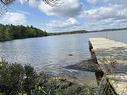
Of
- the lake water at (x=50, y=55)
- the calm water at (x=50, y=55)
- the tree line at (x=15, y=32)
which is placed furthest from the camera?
the tree line at (x=15, y=32)

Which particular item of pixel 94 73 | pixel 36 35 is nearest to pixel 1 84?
pixel 94 73

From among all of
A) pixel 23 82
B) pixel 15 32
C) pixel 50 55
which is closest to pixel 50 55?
pixel 50 55

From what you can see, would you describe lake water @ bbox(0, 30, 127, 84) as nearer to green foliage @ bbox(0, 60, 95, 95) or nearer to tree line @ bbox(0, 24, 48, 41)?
green foliage @ bbox(0, 60, 95, 95)

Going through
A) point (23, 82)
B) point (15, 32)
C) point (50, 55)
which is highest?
point (23, 82)

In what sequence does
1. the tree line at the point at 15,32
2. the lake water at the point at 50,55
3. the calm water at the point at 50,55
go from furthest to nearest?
the tree line at the point at 15,32, the calm water at the point at 50,55, the lake water at the point at 50,55

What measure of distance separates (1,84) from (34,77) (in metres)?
2.00

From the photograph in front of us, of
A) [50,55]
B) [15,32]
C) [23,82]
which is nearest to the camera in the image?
[23,82]

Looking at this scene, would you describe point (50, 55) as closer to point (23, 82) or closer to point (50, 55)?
point (50, 55)

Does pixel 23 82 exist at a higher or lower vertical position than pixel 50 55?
higher

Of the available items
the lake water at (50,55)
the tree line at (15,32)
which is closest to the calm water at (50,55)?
the lake water at (50,55)

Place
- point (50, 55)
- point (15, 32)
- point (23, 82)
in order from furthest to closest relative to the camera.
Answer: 1. point (15, 32)
2. point (50, 55)
3. point (23, 82)

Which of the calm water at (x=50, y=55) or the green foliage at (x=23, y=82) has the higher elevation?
the green foliage at (x=23, y=82)

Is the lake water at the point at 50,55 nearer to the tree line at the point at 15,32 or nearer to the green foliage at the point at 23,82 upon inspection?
the green foliage at the point at 23,82

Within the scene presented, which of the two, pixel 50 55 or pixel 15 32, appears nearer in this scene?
pixel 50 55
